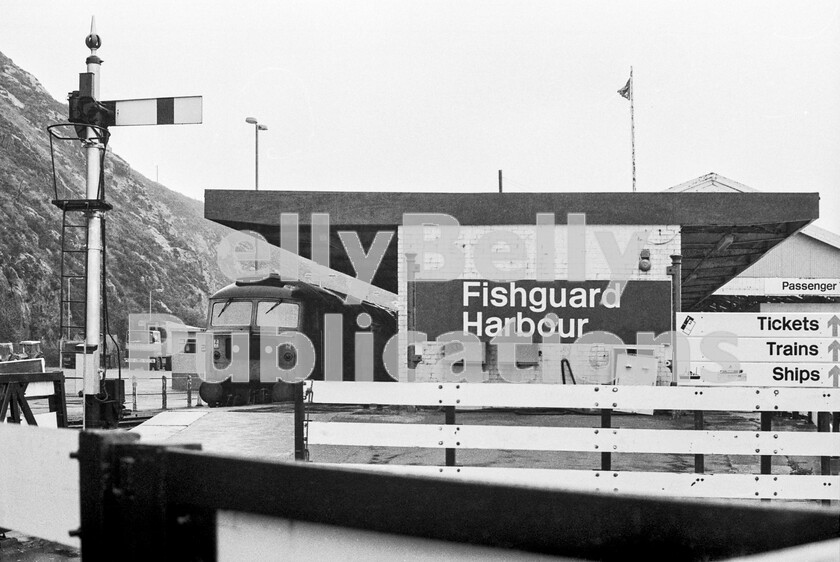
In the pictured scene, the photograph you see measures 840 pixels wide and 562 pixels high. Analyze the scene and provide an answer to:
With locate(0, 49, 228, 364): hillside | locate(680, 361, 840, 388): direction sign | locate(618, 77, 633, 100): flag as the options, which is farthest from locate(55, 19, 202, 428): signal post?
locate(0, 49, 228, 364): hillside

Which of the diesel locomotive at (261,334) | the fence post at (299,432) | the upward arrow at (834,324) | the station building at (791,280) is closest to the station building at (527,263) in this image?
the upward arrow at (834,324)

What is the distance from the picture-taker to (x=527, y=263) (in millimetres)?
12000

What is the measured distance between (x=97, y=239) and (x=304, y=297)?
943 centimetres

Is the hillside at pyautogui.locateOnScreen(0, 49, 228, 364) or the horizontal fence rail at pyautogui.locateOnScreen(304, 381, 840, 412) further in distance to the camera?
the hillside at pyautogui.locateOnScreen(0, 49, 228, 364)

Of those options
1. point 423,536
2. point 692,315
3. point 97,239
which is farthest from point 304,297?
point 423,536

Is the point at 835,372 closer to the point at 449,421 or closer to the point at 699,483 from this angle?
the point at 699,483

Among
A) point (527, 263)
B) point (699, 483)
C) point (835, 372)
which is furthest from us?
point (527, 263)

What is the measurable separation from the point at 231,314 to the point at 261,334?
3.44 ft

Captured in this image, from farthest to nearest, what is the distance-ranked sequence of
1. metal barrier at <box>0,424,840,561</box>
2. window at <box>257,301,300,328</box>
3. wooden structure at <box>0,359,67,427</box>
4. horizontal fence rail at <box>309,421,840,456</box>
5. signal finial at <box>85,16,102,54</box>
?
window at <box>257,301,300,328</box> < signal finial at <box>85,16,102,54</box> < horizontal fence rail at <box>309,421,840,456</box> < wooden structure at <box>0,359,67,427</box> < metal barrier at <box>0,424,840,561</box>

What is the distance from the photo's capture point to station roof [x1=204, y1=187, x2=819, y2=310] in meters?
11.2

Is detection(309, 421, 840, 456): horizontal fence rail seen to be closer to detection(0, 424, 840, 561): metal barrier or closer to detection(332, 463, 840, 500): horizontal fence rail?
detection(332, 463, 840, 500): horizontal fence rail

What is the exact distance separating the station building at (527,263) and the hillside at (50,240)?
33.4m

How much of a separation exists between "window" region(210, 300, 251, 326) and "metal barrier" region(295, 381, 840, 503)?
1187 cm

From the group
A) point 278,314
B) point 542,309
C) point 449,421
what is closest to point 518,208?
point 542,309
